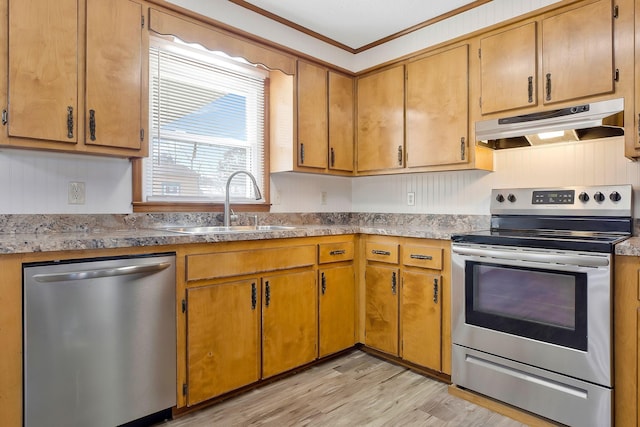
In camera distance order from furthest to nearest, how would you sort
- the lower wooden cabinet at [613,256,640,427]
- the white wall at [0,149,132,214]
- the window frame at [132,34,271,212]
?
the window frame at [132,34,271,212], the white wall at [0,149,132,214], the lower wooden cabinet at [613,256,640,427]

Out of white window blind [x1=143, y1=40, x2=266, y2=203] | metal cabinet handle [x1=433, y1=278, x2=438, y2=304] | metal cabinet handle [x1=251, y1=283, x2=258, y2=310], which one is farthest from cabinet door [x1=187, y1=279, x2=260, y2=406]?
metal cabinet handle [x1=433, y1=278, x2=438, y2=304]

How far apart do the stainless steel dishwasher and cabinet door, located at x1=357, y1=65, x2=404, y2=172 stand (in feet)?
6.14

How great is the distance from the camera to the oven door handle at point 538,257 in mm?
1766

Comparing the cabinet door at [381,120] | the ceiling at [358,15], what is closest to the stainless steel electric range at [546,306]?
the cabinet door at [381,120]

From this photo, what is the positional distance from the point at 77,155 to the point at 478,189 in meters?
2.56

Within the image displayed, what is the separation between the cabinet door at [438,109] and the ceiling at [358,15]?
10.8 inches

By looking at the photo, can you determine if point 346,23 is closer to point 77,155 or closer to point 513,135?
point 513,135

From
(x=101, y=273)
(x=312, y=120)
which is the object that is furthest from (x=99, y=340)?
(x=312, y=120)

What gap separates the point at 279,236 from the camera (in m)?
2.31

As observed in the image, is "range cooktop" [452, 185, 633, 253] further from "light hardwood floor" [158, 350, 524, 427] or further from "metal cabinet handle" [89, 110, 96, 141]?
"metal cabinet handle" [89, 110, 96, 141]

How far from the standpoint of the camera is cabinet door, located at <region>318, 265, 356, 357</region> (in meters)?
2.62

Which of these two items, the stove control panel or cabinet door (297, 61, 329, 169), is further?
cabinet door (297, 61, 329, 169)

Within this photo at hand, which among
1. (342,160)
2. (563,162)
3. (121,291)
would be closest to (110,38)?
(121,291)

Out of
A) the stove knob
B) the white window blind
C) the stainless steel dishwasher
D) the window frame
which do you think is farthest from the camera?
the white window blind
